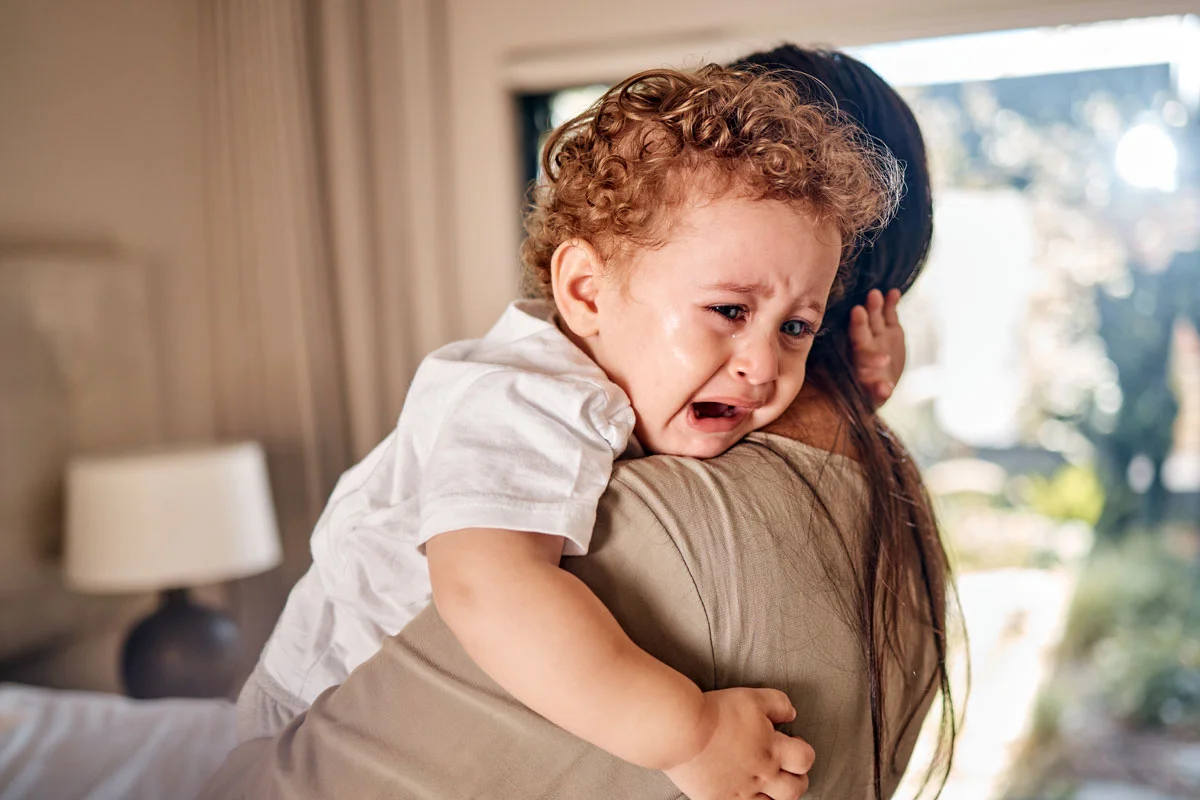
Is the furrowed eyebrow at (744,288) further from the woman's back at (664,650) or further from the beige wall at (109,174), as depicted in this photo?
the beige wall at (109,174)

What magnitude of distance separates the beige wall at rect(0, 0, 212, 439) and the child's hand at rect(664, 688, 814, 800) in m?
2.17

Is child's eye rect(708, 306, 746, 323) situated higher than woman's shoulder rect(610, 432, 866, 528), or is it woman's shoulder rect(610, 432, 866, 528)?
child's eye rect(708, 306, 746, 323)

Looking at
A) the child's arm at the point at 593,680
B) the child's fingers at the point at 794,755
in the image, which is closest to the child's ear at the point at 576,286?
the child's arm at the point at 593,680

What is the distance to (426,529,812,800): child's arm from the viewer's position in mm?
541

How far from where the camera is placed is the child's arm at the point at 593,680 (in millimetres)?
541

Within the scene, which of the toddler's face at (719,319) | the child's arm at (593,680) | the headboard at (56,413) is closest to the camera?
the child's arm at (593,680)

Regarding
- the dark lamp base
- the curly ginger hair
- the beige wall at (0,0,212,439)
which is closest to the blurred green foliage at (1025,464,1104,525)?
the dark lamp base

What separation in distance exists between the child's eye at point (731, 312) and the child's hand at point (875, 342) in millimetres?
181

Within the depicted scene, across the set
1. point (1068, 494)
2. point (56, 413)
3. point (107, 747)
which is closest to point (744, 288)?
point (107, 747)

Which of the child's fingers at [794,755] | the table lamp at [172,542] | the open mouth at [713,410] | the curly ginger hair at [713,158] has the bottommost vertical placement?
the table lamp at [172,542]

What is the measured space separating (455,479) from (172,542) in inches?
73.9

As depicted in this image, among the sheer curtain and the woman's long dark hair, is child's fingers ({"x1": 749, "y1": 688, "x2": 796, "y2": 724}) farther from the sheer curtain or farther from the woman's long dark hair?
the sheer curtain

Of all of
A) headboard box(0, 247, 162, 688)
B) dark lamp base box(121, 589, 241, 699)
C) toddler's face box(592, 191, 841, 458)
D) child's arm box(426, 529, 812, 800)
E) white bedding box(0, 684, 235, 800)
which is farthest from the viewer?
dark lamp base box(121, 589, 241, 699)

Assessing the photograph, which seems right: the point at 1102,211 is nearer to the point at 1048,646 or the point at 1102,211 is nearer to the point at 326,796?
the point at 1048,646
